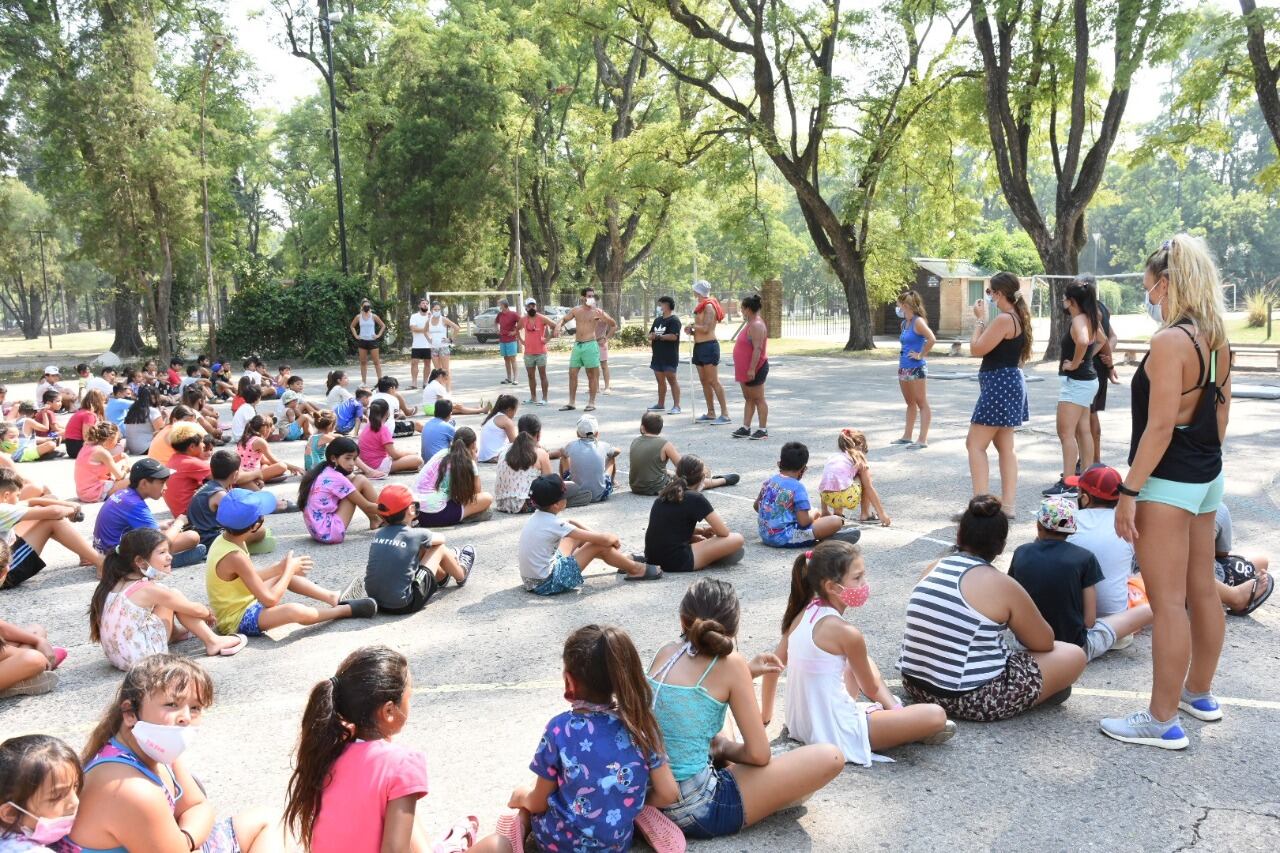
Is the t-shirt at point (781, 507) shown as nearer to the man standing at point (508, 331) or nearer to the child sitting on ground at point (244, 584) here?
the child sitting on ground at point (244, 584)

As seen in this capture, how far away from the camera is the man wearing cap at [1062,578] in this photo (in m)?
4.86

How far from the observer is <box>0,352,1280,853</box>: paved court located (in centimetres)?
367

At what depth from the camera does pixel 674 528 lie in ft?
22.6

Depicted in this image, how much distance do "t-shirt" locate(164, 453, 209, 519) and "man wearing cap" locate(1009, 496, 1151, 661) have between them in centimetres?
663

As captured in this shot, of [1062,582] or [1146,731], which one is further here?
[1062,582]

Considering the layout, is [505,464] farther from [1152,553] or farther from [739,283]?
[739,283]

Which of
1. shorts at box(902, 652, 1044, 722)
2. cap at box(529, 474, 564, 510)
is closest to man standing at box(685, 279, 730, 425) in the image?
cap at box(529, 474, 564, 510)

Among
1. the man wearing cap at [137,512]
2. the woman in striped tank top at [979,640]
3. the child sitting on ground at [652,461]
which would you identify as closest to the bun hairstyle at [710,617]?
the woman in striped tank top at [979,640]

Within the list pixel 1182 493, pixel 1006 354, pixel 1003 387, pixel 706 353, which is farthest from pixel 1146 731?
pixel 706 353

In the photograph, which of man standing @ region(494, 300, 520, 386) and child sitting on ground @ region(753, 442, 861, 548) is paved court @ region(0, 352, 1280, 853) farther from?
man standing @ region(494, 300, 520, 386)

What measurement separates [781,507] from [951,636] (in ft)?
10.3

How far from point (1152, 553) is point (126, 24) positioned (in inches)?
1262

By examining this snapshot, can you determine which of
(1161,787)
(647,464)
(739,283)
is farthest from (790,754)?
(739,283)

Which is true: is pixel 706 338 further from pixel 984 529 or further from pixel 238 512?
pixel 984 529
